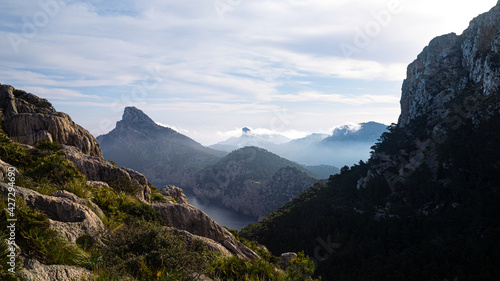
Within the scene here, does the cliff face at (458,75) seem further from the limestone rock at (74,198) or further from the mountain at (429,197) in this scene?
the limestone rock at (74,198)

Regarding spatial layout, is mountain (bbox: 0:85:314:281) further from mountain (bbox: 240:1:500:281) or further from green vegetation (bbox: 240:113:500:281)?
mountain (bbox: 240:1:500:281)

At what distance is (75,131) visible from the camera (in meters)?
29.0

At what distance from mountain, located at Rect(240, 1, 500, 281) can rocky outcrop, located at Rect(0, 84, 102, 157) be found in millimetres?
44409

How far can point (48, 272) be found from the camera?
7.29 meters

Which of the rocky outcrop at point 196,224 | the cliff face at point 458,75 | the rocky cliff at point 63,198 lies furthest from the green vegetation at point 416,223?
the rocky cliff at point 63,198

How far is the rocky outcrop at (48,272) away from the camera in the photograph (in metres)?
6.78

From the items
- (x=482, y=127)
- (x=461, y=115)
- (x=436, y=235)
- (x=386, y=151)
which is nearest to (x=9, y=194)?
(x=436, y=235)

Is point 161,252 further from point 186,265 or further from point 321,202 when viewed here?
point 321,202

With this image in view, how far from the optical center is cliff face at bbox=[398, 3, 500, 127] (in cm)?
6631

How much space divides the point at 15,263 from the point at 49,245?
1.35 meters

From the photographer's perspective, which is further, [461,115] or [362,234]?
[461,115]

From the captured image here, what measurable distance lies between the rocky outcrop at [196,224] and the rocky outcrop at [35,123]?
45.1 ft

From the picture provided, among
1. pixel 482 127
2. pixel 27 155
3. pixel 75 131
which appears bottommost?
pixel 27 155

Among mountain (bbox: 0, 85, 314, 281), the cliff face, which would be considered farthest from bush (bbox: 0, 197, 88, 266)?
the cliff face
